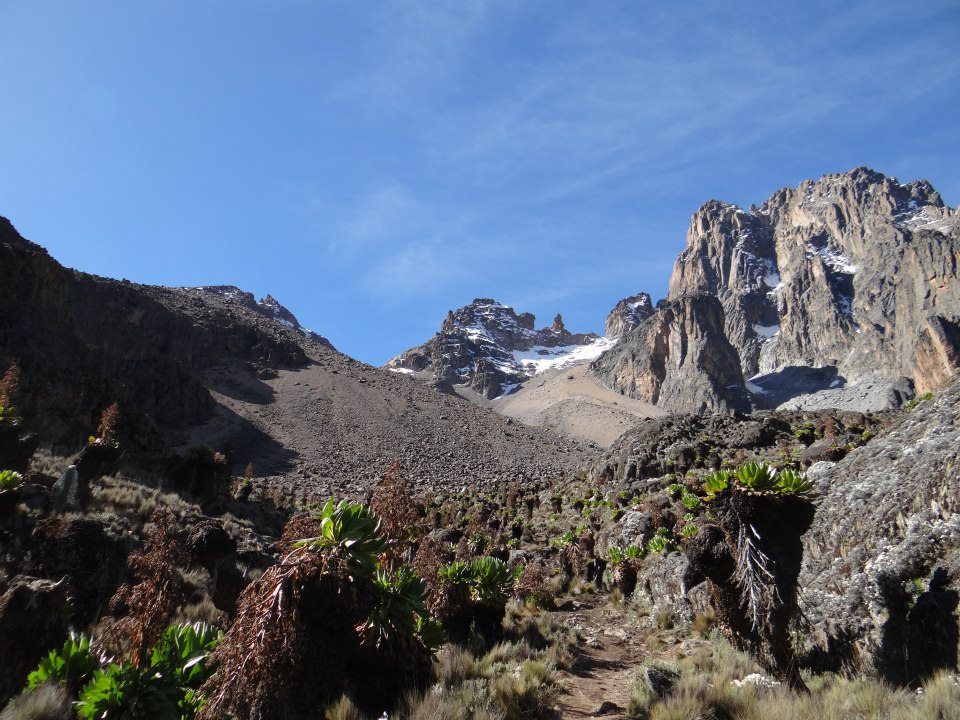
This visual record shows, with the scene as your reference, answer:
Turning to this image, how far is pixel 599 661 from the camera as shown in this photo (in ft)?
28.9

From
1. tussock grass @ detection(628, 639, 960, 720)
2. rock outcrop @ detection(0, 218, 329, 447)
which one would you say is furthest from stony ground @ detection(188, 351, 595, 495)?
tussock grass @ detection(628, 639, 960, 720)

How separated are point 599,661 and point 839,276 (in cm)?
16645

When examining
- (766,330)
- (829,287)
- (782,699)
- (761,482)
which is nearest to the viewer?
(782,699)

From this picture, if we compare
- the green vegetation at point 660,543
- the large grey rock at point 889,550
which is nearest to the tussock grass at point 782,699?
the large grey rock at point 889,550

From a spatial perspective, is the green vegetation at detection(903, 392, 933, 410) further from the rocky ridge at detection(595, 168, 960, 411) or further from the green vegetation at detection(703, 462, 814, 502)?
the rocky ridge at detection(595, 168, 960, 411)

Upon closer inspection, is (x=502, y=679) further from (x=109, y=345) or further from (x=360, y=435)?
(x=109, y=345)

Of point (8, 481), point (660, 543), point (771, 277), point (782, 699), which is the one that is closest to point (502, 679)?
point (782, 699)

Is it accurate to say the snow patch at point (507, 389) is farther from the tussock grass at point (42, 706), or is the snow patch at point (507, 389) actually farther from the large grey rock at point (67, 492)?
the tussock grass at point (42, 706)

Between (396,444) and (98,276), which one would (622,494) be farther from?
(98,276)

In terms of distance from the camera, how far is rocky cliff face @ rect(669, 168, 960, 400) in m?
108

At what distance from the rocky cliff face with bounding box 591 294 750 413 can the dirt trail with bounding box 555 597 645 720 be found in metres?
103

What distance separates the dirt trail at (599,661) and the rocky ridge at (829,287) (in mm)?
103572

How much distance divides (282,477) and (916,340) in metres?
111

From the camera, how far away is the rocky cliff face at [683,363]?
113438mm
